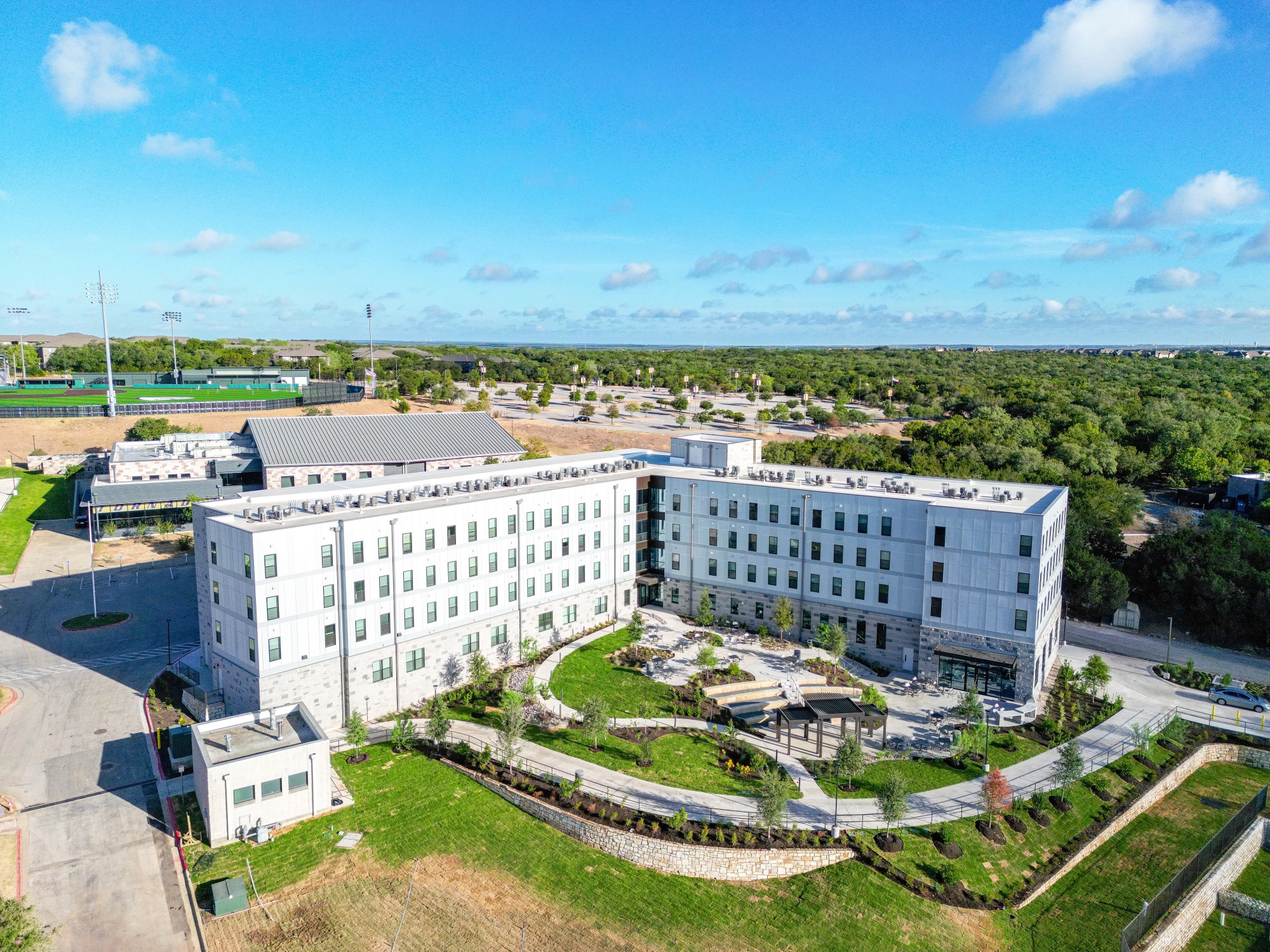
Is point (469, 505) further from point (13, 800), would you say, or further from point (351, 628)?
point (13, 800)

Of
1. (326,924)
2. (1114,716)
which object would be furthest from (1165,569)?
(326,924)

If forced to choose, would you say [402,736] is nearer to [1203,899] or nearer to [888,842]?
[888,842]

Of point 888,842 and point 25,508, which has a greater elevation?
point 25,508

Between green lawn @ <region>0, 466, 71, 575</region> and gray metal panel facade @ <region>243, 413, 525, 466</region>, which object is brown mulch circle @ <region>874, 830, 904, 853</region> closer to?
gray metal panel facade @ <region>243, 413, 525, 466</region>

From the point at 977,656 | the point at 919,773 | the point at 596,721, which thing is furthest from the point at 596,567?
the point at 919,773

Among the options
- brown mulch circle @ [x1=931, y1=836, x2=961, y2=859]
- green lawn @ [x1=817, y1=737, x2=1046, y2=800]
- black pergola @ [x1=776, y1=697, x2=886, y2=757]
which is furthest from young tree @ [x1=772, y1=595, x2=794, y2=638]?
brown mulch circle @ [x1=931, y1=836, x2=961, y2=859]

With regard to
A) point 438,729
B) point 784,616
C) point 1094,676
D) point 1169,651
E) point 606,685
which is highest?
point 784,616
